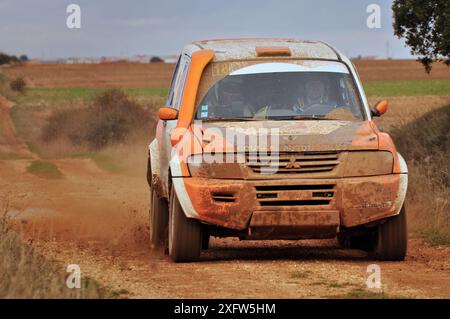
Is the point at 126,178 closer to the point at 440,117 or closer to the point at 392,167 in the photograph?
the point at 440,117

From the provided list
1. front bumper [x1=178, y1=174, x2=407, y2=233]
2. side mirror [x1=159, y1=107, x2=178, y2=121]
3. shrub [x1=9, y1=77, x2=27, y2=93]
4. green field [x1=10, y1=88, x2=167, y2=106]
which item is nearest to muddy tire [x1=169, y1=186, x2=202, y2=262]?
front bumper [x1=178, y1=174, x2=407, y2=233]

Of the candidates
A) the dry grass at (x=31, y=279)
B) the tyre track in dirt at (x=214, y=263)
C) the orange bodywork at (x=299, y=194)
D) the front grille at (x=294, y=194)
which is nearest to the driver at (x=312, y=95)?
the orange bodywork at (x=299, y=194)

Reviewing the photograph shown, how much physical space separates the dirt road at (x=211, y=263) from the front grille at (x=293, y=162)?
0.85 m

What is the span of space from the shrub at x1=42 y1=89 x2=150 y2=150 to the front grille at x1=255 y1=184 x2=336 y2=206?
79.9 feet

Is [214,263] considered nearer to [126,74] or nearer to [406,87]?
[406,87]

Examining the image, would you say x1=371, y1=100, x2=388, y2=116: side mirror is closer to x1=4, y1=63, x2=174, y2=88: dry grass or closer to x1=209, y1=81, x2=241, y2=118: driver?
x1=209, y1=81, x2=241, y2=118: driver

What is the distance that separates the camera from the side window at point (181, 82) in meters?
12.1

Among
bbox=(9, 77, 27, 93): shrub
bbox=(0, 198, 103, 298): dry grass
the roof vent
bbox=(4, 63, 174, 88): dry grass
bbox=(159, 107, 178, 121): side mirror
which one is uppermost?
bbox=(4, 63, 174, 88): dry grass

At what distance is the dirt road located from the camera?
31.1 feet

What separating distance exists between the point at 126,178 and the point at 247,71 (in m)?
13.8

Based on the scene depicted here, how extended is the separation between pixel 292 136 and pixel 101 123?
25665 mm
